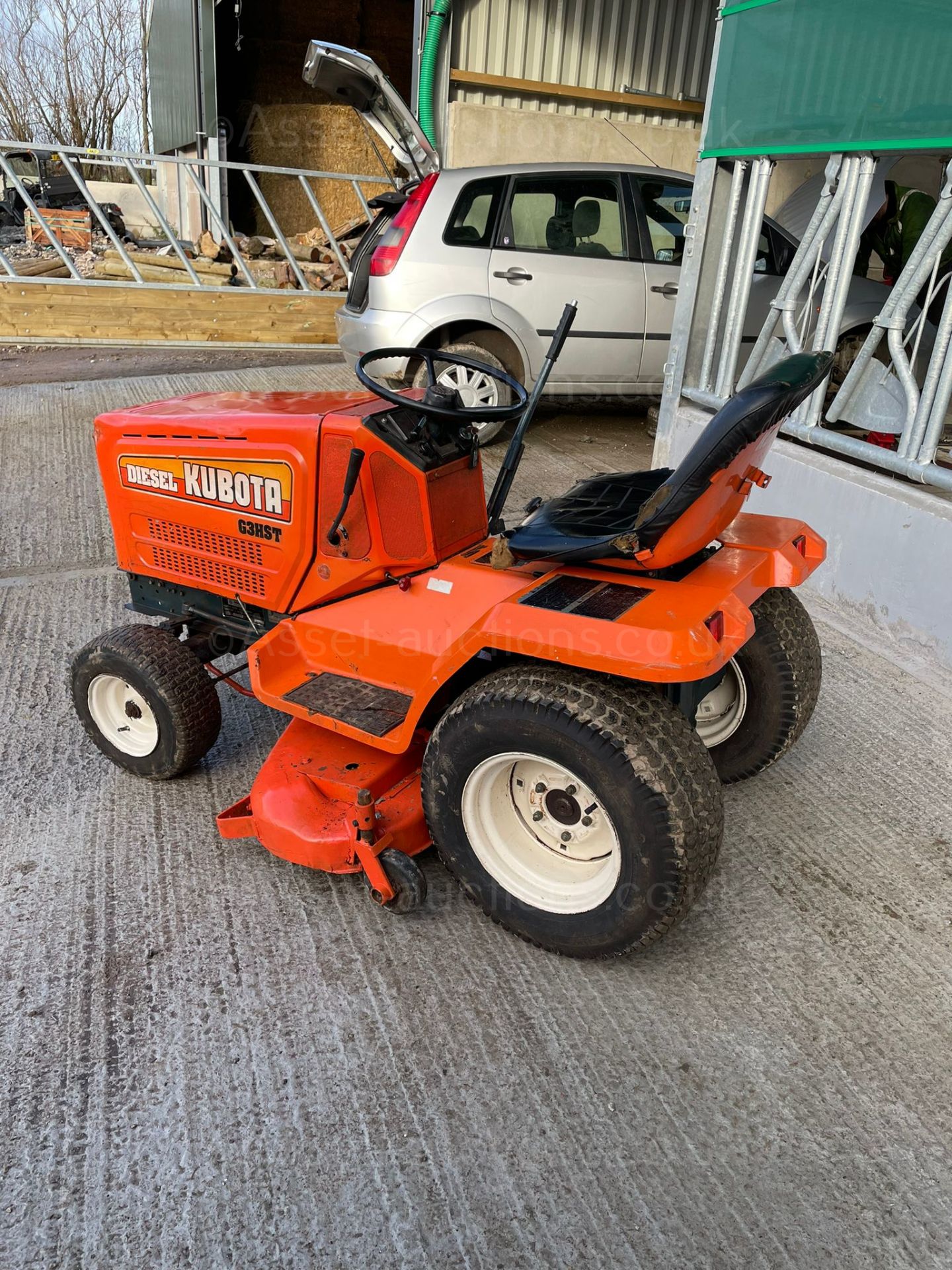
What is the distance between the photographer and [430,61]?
31.1 feet

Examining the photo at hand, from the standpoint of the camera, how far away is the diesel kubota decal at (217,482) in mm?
2705

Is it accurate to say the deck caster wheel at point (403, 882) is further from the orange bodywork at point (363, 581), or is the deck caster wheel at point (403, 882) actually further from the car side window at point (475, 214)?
the car side window at point (475, 214)

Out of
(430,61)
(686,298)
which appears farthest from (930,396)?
(430,61)

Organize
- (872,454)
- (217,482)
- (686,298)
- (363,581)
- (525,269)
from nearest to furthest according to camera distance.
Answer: (363,581) → (217,482) → (872,454) → (686,298) → (525,269)

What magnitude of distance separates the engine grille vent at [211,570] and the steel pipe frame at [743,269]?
3.32 metres

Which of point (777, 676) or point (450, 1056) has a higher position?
point (777, 676)

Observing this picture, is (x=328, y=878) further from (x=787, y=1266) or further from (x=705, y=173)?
(x=705, y=173)

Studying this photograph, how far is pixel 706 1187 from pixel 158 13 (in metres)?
24.2

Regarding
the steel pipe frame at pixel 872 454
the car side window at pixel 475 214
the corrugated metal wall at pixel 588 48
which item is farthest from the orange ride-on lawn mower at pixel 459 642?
the corrugated metal wall at pixel 588 48

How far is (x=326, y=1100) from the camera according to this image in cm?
202

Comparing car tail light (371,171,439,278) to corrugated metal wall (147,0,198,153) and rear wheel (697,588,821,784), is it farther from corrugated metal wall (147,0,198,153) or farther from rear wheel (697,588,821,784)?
corrugated metal wall (147,0,198,153)

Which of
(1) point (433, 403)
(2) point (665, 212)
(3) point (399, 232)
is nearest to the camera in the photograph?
(1) point (433, 403)

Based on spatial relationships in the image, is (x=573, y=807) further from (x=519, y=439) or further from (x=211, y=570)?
(x=211, y=570)

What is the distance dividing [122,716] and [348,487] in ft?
3.91
